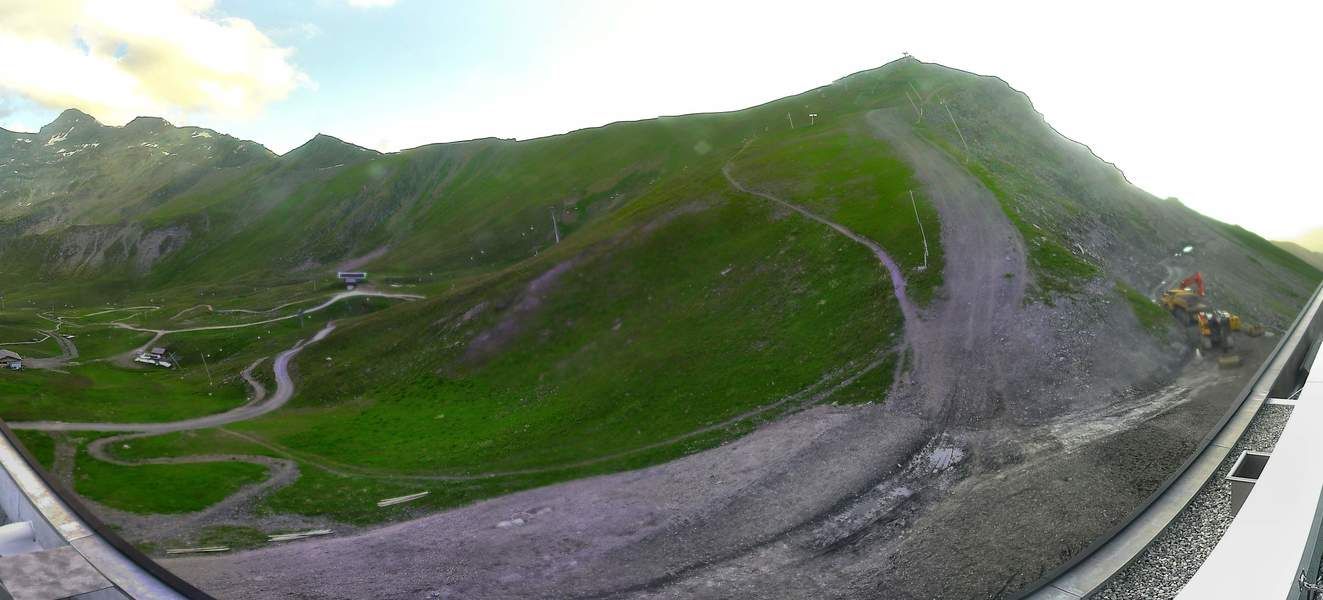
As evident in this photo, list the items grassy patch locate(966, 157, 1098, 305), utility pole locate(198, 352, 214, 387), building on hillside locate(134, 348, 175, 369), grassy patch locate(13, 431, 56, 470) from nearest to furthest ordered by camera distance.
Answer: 1. grassy patch locate(966, 157, 1098, 305)
2. grassy patch locate(13, 431, 56, 470)
3. utility pole locate(198, 352, 214, 387)
4. building on hillside locate(134, 348, 175, 369)

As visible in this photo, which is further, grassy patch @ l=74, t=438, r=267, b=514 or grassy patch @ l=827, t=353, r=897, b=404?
grassy patch @ l=74, t=438, r=267, b=514

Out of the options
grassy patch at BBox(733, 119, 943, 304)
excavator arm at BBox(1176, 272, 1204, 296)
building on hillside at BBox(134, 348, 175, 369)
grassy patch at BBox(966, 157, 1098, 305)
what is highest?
grassy patch at BBox(733, 119, 943, 304)

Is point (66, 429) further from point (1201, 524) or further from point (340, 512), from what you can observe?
point (1201, 524)

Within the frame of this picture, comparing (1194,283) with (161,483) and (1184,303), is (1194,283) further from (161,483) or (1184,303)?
(161,483)

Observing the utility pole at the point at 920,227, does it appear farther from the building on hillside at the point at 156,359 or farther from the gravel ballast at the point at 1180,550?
the building on hillside at the point at 156,359

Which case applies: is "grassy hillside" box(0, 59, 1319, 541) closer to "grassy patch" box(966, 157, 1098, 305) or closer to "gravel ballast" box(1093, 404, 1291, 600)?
"grassy patch" box(966, 157, 1098, 305)

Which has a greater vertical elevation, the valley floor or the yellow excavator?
the yellow excavator

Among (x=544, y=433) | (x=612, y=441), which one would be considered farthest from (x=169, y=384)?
(x=612, y=441)

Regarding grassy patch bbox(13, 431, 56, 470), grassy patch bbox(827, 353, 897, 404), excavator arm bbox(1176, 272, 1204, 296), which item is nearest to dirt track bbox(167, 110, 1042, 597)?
grassy patch bbox(827, 353, 897, 404)
